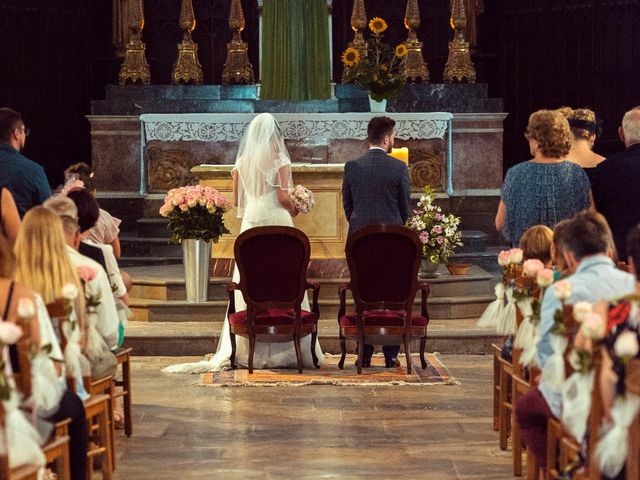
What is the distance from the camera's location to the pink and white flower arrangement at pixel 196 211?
9281mm

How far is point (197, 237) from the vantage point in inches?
372

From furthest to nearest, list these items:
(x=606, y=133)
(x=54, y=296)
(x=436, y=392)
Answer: (x=606, y=133) < (x=436, y=392) < (x=54, y=296)

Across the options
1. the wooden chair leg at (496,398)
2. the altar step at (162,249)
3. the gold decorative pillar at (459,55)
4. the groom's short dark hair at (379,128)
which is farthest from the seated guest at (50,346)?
the gold decorative pillar at (459,55)

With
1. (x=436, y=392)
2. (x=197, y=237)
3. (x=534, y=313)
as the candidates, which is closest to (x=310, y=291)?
(x=197, y=237)

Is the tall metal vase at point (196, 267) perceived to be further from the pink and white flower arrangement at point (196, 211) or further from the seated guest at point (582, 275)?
the seated guest at point (582, 275)

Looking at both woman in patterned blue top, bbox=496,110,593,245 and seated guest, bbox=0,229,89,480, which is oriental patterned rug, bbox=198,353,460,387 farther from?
seated guest, bbox=0,229,89,480

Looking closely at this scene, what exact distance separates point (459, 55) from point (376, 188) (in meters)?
5.59

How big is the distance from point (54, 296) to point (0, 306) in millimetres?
639

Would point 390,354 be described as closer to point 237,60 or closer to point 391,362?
point 391,362

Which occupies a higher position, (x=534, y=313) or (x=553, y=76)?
(x=553, y=76)

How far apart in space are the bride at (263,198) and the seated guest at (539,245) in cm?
301

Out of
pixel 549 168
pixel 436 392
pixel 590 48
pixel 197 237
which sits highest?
pixel 590 48

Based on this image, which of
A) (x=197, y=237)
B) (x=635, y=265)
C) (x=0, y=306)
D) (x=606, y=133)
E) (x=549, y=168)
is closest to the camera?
(x=635, y=265)

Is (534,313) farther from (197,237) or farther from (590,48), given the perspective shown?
(590,48)
